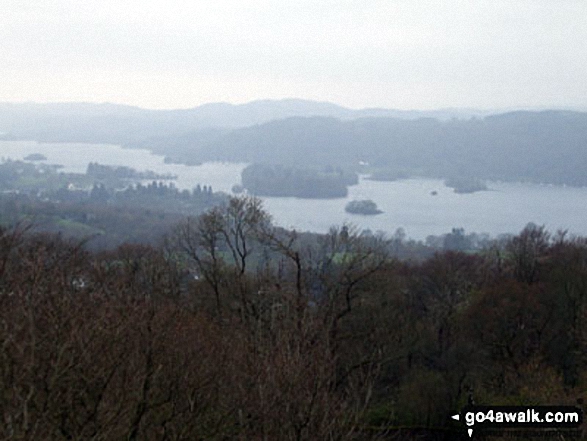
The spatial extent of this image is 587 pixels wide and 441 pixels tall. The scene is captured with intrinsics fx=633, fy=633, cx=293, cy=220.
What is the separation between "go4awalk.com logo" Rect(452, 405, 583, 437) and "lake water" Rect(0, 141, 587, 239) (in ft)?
151

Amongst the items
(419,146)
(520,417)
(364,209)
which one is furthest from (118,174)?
(520,417)

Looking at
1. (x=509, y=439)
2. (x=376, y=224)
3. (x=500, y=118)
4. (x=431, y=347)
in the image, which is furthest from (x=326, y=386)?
(x=500, y=118)

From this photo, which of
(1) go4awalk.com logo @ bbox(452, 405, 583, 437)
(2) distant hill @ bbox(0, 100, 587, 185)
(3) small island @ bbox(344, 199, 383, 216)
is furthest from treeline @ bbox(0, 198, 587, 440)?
(2) distant hill @ bbox(0, 100, 587, 185)

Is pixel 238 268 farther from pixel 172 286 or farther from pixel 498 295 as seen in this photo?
pixel 498 295

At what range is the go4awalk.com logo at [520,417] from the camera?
812 centimetres

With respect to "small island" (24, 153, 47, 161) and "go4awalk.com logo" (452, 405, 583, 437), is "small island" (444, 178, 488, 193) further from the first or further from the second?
"go4awalk.com logo" (452, 405, 583, 437)

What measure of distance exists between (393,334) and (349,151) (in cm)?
12306

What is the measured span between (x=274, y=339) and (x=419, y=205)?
80274 millimetres

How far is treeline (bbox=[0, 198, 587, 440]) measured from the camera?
5.79 meters

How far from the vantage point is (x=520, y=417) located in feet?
27.0

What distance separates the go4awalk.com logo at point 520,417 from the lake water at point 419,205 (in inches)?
1809

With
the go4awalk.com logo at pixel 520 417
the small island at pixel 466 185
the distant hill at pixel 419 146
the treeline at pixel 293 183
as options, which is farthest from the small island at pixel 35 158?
the go4awalk.com logo at pixel 520 417

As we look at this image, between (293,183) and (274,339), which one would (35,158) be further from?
(274,339)

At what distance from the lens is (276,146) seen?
465 ft
